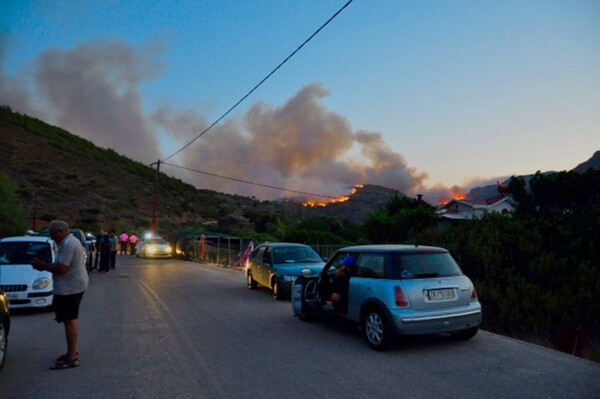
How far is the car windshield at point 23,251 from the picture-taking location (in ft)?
36.3

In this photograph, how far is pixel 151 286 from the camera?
15477mm

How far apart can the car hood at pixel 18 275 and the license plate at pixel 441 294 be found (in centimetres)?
802

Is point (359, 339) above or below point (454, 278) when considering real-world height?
below

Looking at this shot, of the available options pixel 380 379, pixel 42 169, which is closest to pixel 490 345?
pixel 380 379

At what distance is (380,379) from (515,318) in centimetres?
803

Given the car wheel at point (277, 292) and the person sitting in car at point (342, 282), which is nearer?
the person sitting in car at point (342, 282)

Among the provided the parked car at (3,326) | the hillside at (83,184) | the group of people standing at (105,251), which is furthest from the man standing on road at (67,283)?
the hillside at (83,184)

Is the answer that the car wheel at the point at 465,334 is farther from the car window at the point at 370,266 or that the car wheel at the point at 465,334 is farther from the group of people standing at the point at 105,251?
the group of people standing at the point at 105,251

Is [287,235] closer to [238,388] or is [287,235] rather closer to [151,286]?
[151,286]

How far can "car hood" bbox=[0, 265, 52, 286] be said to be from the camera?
9820 millimetres

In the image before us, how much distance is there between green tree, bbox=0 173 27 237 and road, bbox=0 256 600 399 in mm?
17692

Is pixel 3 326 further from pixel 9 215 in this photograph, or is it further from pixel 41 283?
pixel 9 215

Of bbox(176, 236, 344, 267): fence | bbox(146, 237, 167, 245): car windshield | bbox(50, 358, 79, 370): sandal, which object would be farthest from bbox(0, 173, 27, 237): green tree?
bbox(50, 358, 79, 370): sandal

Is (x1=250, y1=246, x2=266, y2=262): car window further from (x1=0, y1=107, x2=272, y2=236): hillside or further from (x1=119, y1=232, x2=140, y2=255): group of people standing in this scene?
(x1=0, y1=107, x2=272, y2=236): hillside
